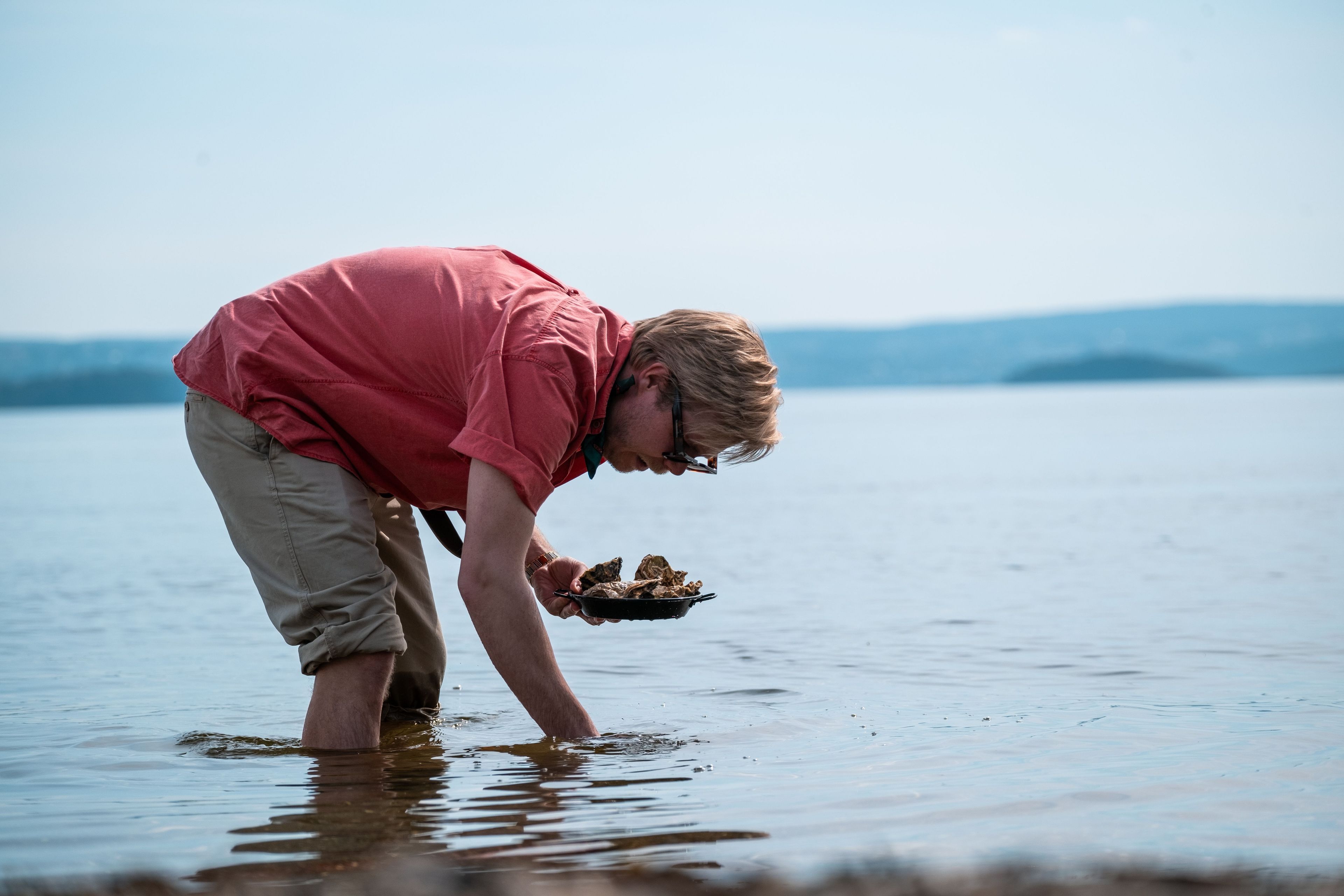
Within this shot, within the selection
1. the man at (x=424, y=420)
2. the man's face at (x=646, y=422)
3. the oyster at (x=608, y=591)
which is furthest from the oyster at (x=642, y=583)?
the man's face at (x=646, y=422)

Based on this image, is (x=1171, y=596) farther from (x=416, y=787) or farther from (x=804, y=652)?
(x=416, y=787)

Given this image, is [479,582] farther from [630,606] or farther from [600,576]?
[600,576]

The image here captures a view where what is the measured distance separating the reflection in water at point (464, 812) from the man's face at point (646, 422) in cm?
100

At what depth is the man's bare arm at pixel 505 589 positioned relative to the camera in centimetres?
335

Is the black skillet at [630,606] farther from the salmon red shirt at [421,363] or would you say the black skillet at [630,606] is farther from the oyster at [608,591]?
the salmon red shirt at [421,363]

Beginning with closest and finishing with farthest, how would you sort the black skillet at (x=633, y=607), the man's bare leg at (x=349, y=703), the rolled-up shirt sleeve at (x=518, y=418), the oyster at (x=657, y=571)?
1. the rolled-up shirt sleeve at (x=518, y=418)
2. the man's bare leg at (x=349, y=703)
3. the black skillet at (x=633, y=607)
4. the oyster at (x=657, y=571)

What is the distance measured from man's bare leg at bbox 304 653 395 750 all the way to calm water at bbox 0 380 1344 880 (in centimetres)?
19

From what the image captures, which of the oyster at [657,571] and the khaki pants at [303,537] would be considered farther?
the oyster at [657,571]

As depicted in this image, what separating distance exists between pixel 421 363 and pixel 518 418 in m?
0.43

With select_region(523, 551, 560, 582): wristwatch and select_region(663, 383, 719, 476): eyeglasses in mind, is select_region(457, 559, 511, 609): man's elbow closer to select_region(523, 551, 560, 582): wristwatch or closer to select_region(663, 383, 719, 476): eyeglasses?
select_region(663, 383, 719, 476): eyeglasses

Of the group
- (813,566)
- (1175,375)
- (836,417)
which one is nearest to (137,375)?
(836,417)

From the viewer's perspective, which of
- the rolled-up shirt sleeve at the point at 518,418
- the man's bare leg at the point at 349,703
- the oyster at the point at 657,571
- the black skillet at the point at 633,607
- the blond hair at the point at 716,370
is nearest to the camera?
the rolled-up shirt sleeve at the point at 518,418

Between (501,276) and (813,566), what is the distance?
8.02m

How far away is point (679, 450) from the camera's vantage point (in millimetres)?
3689
